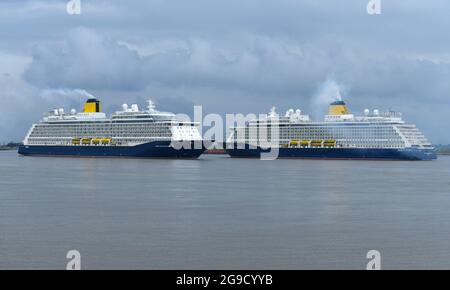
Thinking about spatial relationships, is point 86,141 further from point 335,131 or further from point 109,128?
point 335,131

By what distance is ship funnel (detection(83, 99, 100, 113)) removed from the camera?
285 feet

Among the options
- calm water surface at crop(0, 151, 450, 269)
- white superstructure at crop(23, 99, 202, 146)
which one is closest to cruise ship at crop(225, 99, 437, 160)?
white superstructure at crop(23, 99, 202, 146)

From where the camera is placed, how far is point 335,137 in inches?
3297

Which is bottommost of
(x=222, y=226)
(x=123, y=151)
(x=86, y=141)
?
(x=222, y=226)

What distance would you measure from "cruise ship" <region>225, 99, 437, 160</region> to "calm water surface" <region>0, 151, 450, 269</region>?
152 ft

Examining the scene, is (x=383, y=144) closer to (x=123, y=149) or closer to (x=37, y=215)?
(x=123, y=149)

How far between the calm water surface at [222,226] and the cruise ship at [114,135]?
3841 cm

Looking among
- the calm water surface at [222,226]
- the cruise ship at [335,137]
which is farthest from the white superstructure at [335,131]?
the calm water surface at [222,226]

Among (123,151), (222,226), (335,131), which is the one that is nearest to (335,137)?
(335,131)

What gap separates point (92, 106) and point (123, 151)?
40.4 ft

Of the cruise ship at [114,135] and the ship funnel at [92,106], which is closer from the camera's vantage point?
the cruise ship at [114,135]

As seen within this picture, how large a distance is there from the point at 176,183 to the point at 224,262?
22.5 m

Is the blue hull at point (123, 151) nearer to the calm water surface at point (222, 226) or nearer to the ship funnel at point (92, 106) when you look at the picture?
the ship funnel at point (92, 106)

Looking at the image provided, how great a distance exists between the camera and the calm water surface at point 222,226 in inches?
632
